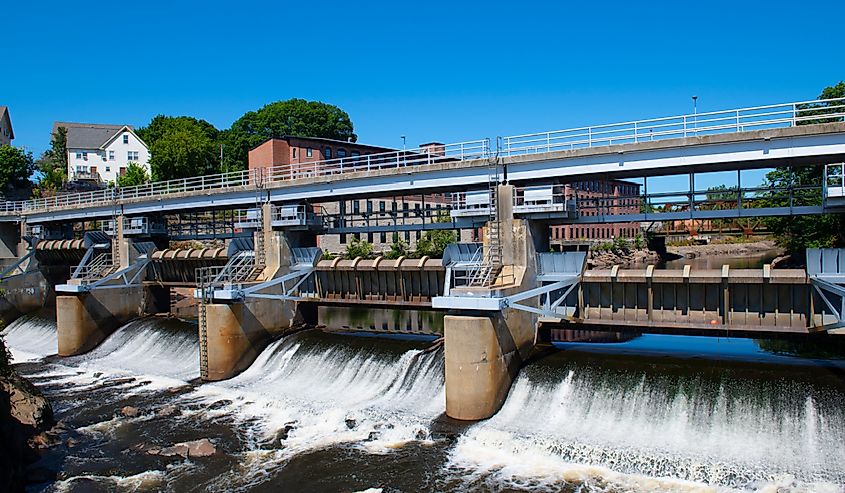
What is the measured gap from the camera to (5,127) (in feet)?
334

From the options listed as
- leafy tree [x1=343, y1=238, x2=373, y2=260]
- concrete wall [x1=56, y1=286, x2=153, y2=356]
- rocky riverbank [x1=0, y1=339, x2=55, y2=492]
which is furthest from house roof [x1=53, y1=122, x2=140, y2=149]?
rocky riverbank [x1=0, y1=339, x2=55, y2=492]

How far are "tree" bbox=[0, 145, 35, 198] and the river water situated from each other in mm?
65380

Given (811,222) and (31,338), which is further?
(811,222)

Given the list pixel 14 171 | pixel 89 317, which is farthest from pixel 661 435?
pixel 14 171

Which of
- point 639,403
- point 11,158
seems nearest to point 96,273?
point 639,403

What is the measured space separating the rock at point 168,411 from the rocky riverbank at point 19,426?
11.7ft

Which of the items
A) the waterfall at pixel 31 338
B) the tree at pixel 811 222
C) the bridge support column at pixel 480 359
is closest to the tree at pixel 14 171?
the waterfall at pixel 31 338

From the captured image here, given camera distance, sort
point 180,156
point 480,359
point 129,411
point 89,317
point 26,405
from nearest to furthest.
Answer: point 480,359
point 26,405
point 129,411
point 89,317
point 180,156

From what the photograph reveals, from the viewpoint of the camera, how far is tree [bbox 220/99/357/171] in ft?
317

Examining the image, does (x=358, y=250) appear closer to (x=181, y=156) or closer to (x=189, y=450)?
(x=181, y=156)

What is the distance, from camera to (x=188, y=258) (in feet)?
130

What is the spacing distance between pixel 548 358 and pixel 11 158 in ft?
263

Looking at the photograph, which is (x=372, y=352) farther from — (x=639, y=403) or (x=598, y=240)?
(x=598, y=240)

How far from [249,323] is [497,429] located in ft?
47.8
